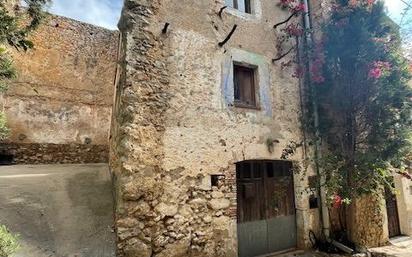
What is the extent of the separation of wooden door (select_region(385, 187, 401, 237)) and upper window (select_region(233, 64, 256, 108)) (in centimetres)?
564

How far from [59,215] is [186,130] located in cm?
267

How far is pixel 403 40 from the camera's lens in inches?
265

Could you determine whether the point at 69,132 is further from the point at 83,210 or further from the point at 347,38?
the point at 347,38

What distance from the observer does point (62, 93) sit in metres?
11.2

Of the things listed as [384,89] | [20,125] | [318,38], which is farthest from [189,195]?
[20,125]

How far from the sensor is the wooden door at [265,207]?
584 centimetres

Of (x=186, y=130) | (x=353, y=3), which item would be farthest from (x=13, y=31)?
(x=353, y=3)

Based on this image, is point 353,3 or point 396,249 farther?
point 396,249

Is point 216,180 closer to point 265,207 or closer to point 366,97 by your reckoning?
point 265,207

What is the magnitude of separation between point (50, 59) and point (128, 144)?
8924 mm

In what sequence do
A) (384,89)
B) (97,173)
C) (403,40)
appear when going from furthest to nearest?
1. (97,173)
2. (403,40)
3. (384,89)

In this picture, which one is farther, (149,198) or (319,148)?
(319,148)

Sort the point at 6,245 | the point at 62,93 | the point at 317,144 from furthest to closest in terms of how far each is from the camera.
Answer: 1. the point at 62,93
2. the point at 317,144
3. the point at 6,245

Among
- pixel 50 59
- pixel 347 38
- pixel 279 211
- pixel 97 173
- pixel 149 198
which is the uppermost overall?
pixel 50 59
